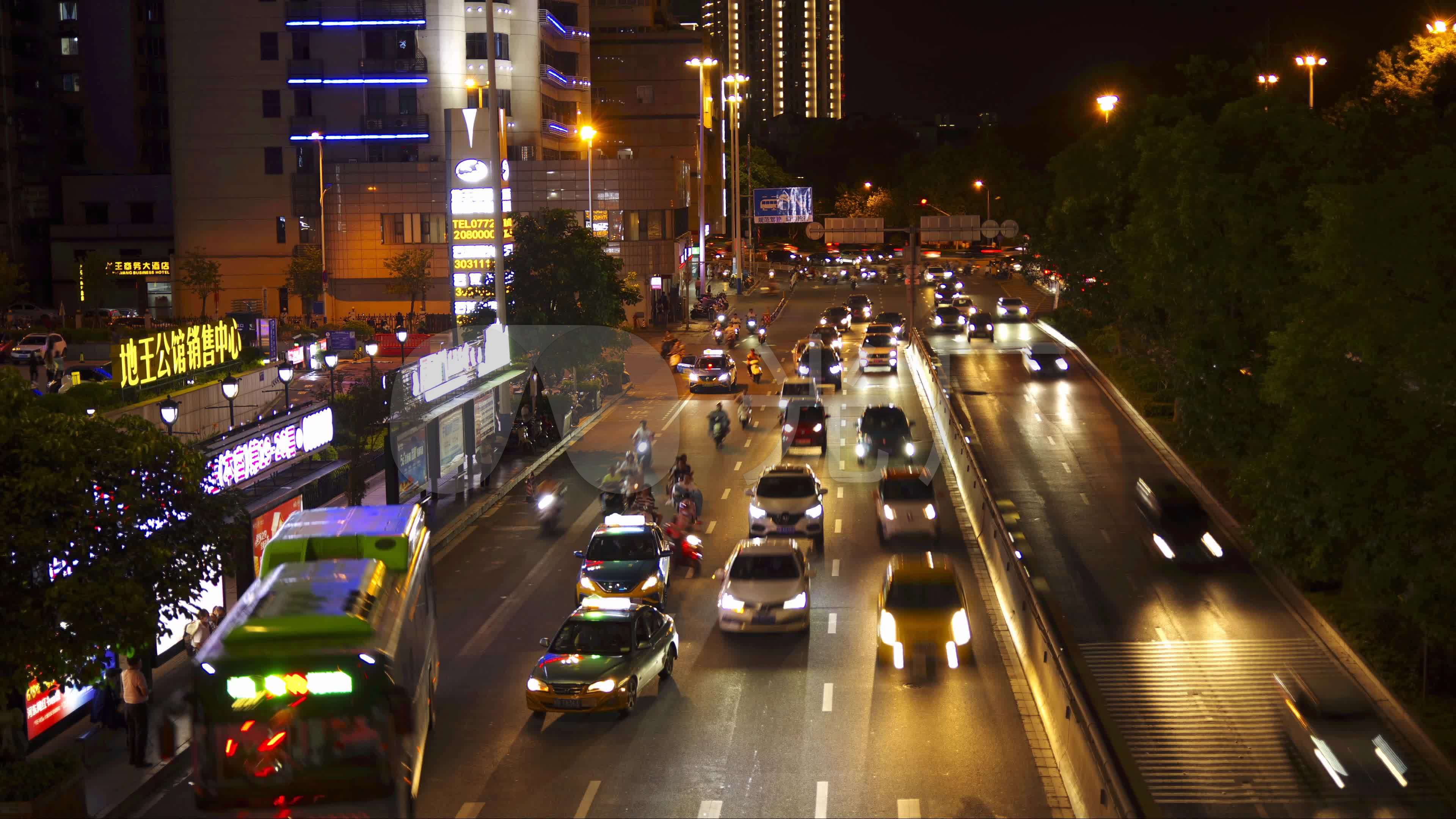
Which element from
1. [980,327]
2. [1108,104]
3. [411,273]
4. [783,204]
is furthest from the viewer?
[783,204]

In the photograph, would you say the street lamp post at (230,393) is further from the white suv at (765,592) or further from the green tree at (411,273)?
the green tree at (411,273)

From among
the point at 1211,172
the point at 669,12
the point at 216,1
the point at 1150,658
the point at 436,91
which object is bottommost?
the point at 1150,658

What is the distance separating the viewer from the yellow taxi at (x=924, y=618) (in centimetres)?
2211

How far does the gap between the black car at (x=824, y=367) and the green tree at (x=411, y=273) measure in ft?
109

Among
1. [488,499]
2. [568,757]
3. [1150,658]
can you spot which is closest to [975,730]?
[568,757]

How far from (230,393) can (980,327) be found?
51.4 meters

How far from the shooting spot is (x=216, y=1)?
3575 inches

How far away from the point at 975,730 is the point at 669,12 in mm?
133687

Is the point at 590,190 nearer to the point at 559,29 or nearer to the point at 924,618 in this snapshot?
the point at 559,29

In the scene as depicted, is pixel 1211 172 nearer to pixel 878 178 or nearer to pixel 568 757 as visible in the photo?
pixel 568 757

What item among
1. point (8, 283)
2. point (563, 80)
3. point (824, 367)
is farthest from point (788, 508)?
point (563, 80)

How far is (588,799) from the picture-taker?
1659cm

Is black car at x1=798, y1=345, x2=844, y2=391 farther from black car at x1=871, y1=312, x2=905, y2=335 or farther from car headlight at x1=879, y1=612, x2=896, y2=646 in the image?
car headlight at x1=879, y1=612, x2=896, y2=646

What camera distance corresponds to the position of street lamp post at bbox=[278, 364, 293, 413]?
2978cm
